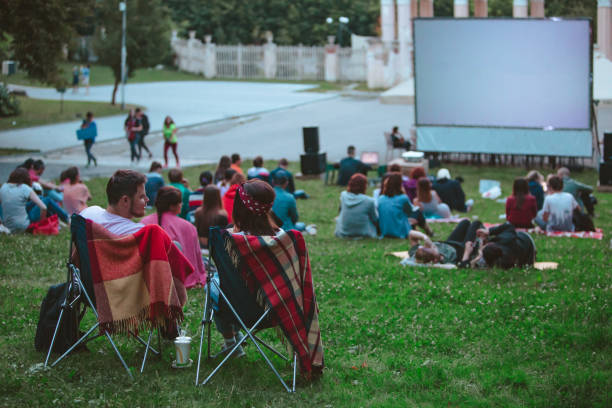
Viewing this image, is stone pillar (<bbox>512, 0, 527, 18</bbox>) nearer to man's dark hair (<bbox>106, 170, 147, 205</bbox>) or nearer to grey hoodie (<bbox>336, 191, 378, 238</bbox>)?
grey hoodie (<bbox>336, 191, 378, 238</bbox>)

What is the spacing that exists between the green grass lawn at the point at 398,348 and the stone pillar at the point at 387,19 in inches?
1451

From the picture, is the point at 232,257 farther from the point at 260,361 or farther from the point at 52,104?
the point at 52,104

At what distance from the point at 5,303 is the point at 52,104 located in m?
30.2

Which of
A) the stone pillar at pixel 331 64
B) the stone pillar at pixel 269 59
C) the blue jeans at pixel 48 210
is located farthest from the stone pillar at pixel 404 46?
the blue jeans at pixel 48 210

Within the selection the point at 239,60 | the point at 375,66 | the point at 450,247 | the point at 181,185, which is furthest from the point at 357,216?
the point at 239,60

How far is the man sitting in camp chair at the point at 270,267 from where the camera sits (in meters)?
5.60

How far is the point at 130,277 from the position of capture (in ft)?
18.7

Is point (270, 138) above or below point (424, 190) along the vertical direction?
above

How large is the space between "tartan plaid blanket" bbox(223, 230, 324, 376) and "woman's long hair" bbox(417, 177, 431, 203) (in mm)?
8554

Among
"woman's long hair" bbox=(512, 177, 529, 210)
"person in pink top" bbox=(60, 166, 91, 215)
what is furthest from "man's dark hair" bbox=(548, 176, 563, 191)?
A: "person in pink top" bbox=(60, 166, 91, 215)

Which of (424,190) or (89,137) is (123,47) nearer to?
(89,137)

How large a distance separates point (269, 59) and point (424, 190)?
4286 cm

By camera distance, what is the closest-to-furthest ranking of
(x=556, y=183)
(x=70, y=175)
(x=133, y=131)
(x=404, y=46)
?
(x=556, y=183), (x=70, y=175), (x=133, y=131), (x=404, y=46)

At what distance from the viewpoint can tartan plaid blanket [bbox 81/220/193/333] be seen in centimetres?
566
